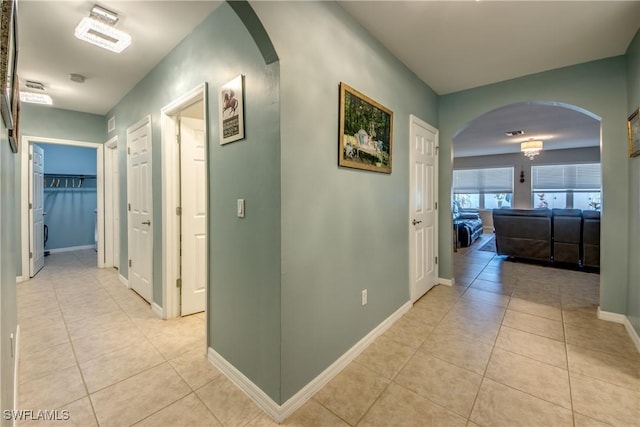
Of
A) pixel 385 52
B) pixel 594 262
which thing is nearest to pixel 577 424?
pixel 385 52

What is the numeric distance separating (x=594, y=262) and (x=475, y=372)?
3.83 m

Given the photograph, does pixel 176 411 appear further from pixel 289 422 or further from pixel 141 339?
pixel 141 339

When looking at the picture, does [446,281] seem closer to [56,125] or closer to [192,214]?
[192,214]

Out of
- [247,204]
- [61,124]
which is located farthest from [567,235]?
[61,124]

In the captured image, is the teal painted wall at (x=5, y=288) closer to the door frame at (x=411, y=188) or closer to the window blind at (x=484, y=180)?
the door frame at (x=411, y=188)

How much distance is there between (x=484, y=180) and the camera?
909cm

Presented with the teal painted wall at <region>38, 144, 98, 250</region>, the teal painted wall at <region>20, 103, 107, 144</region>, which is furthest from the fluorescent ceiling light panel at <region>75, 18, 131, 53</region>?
the teal painted wall at <region>38, 144, 98, 250</region>

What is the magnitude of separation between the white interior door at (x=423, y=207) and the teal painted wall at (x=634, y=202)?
1.65 meters

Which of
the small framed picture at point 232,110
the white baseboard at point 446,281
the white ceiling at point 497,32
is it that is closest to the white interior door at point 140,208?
the small framed picture at point 232,110

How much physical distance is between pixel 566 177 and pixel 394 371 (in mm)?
9105

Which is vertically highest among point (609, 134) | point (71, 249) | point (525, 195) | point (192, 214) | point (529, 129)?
point (529, 129)

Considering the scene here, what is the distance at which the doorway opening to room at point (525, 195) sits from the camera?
4.07m

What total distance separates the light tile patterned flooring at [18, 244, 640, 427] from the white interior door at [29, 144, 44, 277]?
1.43 metres

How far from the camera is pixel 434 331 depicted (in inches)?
93.9
